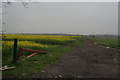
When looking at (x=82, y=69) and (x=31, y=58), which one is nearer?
(x=82, y=69)

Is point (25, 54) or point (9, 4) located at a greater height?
point (9, 4)

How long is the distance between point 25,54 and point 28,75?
4431 mm

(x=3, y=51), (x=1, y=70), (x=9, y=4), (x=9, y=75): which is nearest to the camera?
(x=9, y=4)

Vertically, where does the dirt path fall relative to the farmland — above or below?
below

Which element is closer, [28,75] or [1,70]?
[28,75]

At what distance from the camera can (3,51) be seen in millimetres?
8031

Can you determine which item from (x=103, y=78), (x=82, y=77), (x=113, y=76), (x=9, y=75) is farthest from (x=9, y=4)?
(x=113, y=76)

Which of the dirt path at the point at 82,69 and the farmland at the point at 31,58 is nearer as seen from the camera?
the dirt path at the point at 82,69

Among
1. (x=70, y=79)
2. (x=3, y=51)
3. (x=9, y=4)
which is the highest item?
(x=9, y=4)

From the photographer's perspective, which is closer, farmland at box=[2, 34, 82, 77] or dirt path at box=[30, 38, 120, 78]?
dirt path at box=[30, 38, 120, 78]

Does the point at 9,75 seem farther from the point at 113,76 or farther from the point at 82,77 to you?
the point at 113,76

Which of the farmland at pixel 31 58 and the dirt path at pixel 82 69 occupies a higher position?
the farmland at pixel 31 58

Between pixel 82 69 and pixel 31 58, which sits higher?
pixel 31 58

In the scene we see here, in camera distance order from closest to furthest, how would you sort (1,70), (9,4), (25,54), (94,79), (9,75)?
(9,4) → (94,79) → (9,75) → (1,70) → (25,54)
